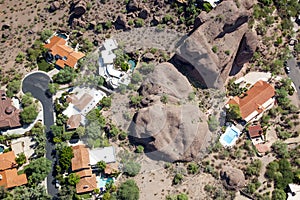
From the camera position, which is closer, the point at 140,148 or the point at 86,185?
the point at 86,185

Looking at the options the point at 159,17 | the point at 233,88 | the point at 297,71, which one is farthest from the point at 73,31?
the point at 297,71

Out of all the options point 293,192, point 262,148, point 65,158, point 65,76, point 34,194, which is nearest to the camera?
point 34,194

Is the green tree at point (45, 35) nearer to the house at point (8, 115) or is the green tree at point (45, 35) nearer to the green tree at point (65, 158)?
the house at point (8, 115)

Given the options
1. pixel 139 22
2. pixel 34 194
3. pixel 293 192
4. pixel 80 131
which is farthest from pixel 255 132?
pixel 34 194

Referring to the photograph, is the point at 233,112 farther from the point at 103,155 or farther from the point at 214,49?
the point at 103,155

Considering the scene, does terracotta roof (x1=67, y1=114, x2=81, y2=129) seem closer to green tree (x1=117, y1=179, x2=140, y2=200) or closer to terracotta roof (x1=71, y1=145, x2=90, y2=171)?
terracotta roof (x1=71, y1=145, x2=90, y2=171)

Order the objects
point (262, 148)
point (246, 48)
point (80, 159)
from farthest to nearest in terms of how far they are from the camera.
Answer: point (246, 48)
point (262, 148)
point (80, 159)

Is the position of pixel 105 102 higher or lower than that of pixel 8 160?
higher
